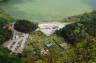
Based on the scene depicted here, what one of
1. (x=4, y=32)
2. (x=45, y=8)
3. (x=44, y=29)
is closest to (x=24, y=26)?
(x=44, y=29)

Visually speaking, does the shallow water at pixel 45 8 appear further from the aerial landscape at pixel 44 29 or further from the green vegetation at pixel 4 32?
the green vegetation at pixel 4 32

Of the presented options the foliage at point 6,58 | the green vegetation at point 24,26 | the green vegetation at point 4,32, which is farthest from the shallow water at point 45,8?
the foliage at point 6,58

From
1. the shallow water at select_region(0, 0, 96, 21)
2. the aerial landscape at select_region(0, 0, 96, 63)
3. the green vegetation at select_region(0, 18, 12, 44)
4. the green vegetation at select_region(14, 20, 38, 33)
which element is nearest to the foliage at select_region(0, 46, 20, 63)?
Result: the aerial landscape at select_region(0, 0, 96, 63)

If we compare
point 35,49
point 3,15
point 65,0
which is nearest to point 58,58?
point 35,49

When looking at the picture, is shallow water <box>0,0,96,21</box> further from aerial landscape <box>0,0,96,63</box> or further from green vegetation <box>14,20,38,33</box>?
green vegetation <box>14,20,38,33</box>

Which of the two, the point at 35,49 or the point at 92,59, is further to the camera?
the point at 35,49

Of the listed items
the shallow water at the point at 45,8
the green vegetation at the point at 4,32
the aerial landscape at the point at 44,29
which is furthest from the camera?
the shallow water at the point at 45,8

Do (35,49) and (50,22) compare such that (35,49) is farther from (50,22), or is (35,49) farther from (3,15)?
(3,15)

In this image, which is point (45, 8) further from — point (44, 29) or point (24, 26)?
point (24, 26)
